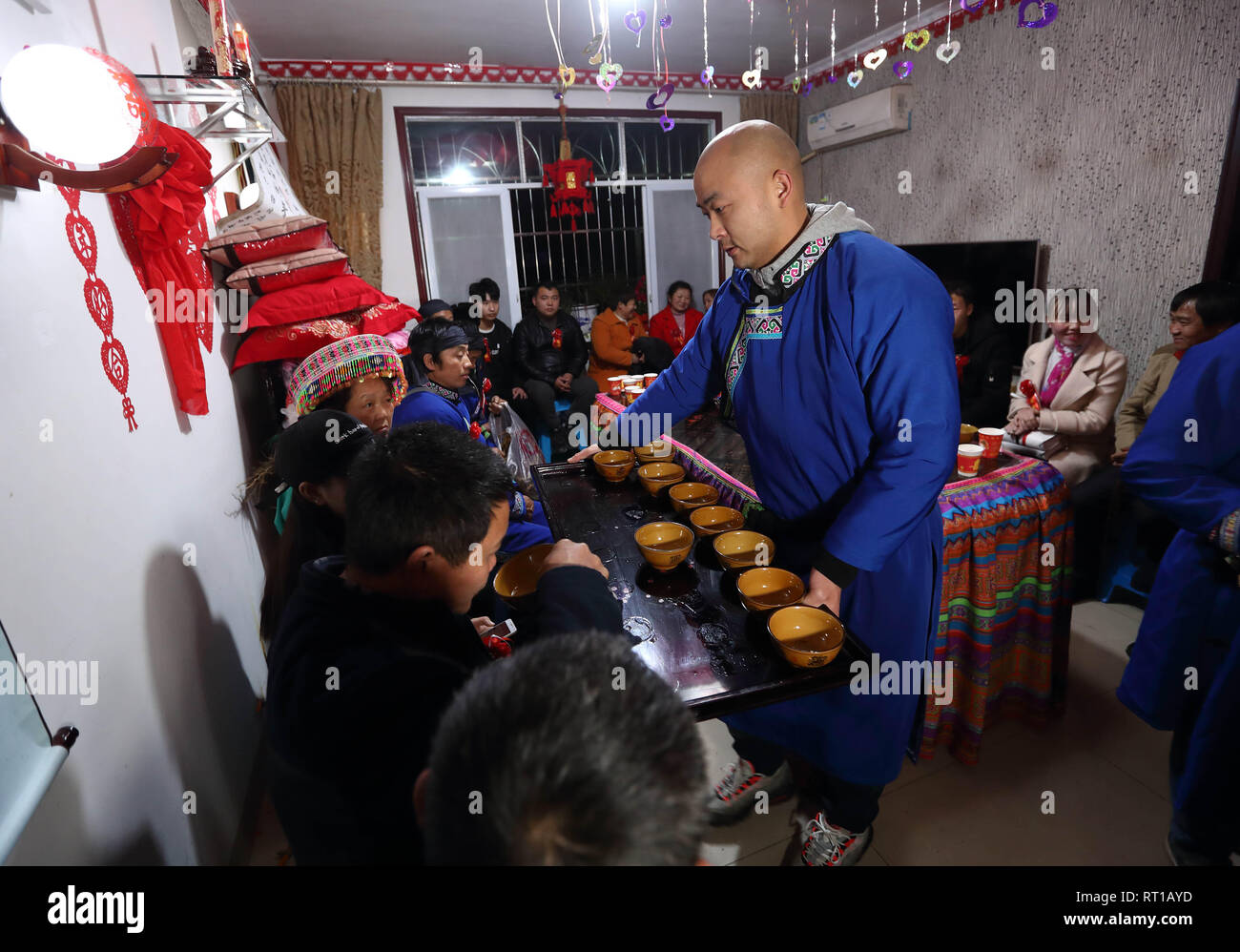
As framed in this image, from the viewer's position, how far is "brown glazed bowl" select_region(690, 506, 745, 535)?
1435 millimetres

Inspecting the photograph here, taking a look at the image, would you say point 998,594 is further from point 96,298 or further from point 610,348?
point 610,348

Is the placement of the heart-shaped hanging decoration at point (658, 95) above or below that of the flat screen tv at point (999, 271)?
above

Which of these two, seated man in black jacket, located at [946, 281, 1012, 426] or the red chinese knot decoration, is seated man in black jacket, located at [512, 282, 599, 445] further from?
seated man in black jacket, located at [946, 281, 1012, 426]

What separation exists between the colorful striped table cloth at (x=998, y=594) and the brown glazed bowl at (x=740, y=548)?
0.32 meters

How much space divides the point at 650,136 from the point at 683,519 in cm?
546

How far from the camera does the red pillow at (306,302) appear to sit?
229cm

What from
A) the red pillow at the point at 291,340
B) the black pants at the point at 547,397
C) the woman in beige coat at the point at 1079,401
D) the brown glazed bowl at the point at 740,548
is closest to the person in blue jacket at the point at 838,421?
the brown glazed bowl at the point at 740,548

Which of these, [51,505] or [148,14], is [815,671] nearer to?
[51,505]

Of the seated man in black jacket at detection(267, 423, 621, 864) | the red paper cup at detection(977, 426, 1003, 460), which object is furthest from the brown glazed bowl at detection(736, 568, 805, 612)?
the red paper cup at detection(977, 426, 1003, 460)

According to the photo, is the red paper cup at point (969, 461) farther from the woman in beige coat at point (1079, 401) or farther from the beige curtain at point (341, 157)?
the beige curtain at point (341, 157)

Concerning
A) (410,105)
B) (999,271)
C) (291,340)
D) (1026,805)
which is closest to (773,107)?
(999,271)

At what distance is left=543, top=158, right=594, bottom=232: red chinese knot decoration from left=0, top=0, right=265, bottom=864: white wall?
11.9 ft

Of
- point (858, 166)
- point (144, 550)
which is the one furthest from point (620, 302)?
point (144, 550)

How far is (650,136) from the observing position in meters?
5.88
